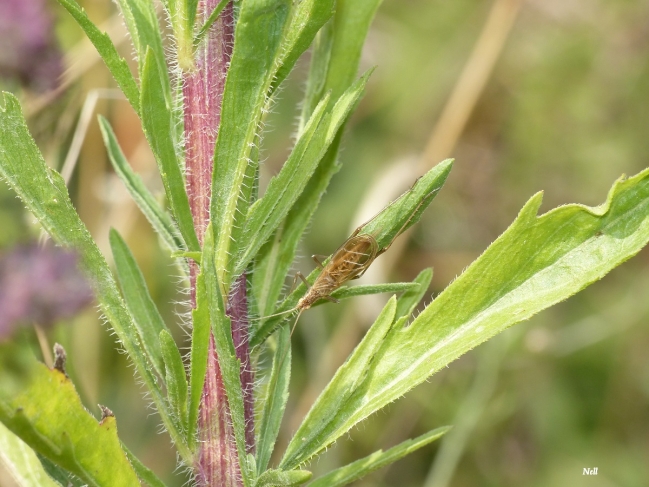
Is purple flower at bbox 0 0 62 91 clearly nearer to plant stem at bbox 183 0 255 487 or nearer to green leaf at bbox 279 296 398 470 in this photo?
plant stem at bbox 183 0 255 487

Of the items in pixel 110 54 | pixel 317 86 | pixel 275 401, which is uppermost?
pixel 317 86

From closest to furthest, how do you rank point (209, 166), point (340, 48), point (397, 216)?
point (209, 166)
point (397, 216)
point (340, 48)

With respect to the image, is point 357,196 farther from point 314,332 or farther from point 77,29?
point 77,29

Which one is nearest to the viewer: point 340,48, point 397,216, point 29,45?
point 397,216

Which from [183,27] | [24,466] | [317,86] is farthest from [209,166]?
[24,466]

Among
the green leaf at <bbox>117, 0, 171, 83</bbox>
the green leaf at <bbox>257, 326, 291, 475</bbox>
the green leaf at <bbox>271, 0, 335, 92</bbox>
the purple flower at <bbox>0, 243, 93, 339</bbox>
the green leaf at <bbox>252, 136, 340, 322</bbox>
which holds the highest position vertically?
the green leaf at <bbox>117, 0, 171, 83</bbox>

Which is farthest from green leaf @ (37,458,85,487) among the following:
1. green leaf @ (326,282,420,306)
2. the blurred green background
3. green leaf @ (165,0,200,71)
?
the blurred green background

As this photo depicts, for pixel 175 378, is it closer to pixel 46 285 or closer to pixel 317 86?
pixel 46 285

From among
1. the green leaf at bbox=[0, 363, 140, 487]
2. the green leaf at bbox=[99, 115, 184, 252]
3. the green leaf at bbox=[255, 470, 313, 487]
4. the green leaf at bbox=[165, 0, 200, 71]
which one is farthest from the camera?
the green leaf at bbox=[99, 115, 184, 252]
